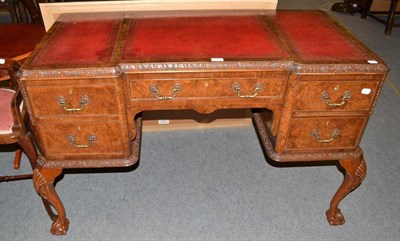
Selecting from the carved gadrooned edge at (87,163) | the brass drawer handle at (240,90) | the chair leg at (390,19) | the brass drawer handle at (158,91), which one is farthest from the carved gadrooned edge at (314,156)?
the chair leg at (390,19)

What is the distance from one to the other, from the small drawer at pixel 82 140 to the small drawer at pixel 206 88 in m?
0.24


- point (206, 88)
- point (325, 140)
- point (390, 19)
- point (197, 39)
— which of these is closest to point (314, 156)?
→ point (325, 140)

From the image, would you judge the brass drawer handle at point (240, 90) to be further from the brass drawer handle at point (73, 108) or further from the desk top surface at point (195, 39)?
the brass drawer handle at point (73, 108)

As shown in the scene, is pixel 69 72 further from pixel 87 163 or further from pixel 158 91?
pixel 87 163

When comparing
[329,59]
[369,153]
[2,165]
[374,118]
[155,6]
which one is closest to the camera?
[329,59]

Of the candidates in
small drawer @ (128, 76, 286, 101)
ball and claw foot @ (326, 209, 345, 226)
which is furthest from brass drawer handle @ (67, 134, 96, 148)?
ball and claw foot @ (326, 209, 345, 226)

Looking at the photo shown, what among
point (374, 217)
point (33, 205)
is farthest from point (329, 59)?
point (33, 205)

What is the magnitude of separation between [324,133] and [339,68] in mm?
397

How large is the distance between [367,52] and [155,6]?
4.10 feet

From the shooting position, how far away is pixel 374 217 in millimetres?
2293

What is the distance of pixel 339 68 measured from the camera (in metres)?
1.61

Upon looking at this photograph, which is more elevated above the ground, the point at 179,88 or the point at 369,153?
the point at 179,88

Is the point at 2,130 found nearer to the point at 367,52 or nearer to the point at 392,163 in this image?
the point at 367,52

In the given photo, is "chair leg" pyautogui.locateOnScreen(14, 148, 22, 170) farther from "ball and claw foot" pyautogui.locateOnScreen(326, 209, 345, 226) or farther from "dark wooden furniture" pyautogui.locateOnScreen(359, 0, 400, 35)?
"dark wooden furniture" pyautogui.locateOnScreen(359, 0, 400, 35)
